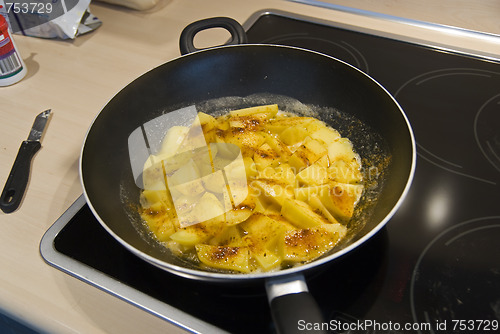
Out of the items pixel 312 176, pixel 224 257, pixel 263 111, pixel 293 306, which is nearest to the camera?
pixel 293 306

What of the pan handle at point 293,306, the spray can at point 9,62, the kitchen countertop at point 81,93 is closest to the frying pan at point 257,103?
the pan handle at point 293,306

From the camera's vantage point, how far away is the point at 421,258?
0.68 m

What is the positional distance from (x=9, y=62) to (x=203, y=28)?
52cm

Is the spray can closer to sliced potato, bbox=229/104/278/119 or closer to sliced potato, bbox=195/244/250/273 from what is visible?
sliced potato, bbox=229/104/278/119

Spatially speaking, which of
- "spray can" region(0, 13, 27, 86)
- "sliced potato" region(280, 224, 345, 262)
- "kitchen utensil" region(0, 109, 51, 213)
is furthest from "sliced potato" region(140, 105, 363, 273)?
"spray can" region(0, 13, 27, 86)

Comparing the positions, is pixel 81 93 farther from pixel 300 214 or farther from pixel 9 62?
pixel 300 214

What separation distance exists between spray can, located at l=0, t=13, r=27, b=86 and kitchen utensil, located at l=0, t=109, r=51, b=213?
0.62ft

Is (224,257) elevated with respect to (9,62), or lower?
→ lower

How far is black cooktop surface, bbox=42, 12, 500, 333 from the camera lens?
0.61 metres

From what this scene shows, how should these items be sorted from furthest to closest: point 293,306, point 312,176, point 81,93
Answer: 1. point 81,93
2. point 312,176
3. point 293,306

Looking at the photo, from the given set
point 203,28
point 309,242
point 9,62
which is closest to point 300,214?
point 309,242

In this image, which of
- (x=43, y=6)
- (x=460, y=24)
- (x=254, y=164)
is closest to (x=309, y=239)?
(x=254, y=164)

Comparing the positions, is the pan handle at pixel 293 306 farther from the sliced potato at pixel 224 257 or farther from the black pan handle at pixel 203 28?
the black pan handle at pixel 203 28

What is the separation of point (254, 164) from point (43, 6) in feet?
2.69
